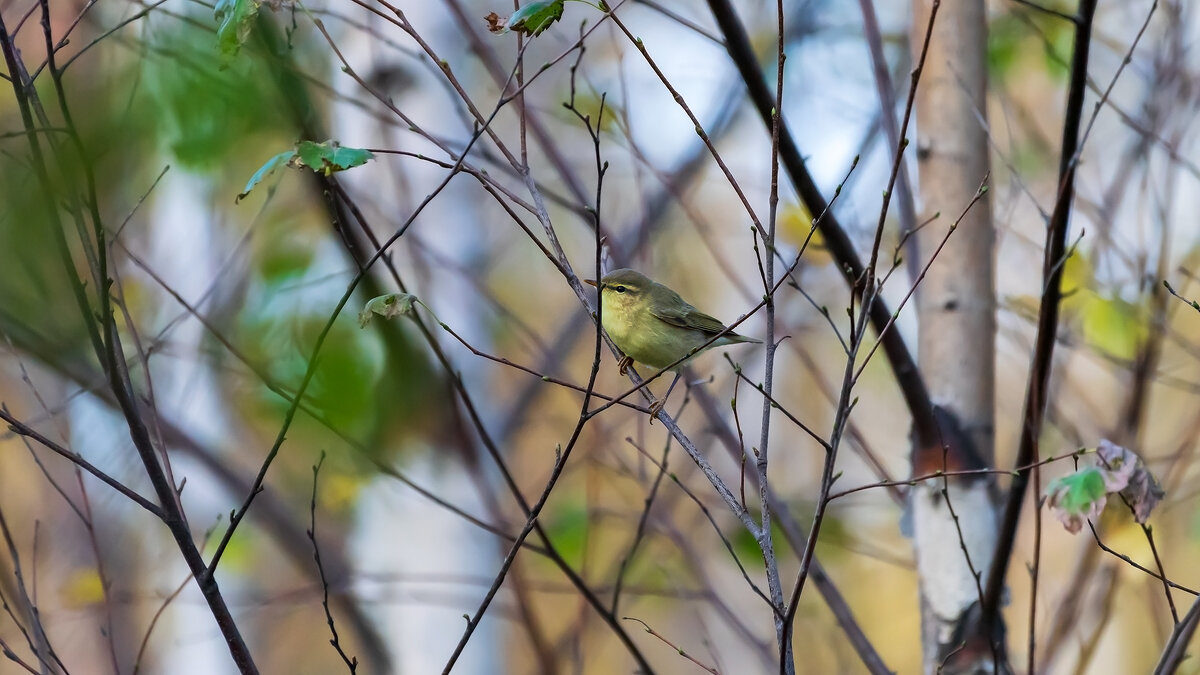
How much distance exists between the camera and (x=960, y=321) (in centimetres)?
251

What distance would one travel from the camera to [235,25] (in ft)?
5.73

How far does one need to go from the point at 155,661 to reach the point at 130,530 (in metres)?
1.32

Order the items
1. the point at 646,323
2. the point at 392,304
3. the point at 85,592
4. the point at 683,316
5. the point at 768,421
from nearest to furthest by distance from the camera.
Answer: the point at 768,421, the point at 392,304, the point at 646,323, the point at 683,316, the point at 85,592

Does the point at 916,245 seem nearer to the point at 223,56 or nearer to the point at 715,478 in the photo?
the point at 715,478

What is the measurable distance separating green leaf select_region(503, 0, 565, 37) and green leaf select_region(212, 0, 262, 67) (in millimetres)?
461

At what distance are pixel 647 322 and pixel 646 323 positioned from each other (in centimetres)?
A: 1

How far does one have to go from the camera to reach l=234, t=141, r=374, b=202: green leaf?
1668 mm

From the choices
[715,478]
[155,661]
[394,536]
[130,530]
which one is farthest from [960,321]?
[130,530]

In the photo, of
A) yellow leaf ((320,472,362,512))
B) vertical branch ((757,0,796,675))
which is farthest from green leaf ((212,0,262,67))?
yellow leaf ((320,472,362,512))

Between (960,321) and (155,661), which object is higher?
(155,661)

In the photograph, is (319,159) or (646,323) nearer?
(319,159)

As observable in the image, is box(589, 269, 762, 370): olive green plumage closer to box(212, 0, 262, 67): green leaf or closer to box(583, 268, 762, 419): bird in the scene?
box(583, 268, 762, 419): bird

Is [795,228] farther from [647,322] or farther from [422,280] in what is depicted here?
[422,280]

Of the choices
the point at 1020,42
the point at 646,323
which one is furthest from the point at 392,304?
the point at 1020,42
